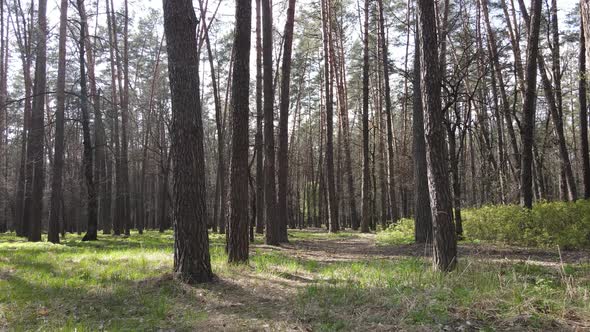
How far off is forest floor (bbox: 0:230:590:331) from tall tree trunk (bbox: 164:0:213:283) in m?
0.36

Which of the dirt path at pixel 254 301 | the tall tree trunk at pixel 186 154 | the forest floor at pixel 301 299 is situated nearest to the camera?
the forest floor at pixel 301 299

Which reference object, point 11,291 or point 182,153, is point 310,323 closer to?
point 182,153

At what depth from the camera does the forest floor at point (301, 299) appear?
12.0 ft

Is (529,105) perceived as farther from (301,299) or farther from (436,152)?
(301,299)

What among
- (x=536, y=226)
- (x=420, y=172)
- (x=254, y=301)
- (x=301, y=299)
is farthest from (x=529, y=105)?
(x=254, y=301)

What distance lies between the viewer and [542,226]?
10.0m

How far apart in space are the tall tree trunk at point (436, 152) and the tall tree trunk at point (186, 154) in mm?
3144

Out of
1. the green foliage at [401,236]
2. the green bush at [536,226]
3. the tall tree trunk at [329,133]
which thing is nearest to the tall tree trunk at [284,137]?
the green foliage at [401,236]

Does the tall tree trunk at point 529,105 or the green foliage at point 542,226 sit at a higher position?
the tall tree trunk at point 529,105

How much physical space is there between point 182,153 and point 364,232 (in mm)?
15330

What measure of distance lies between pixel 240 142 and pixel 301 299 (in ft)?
10.4

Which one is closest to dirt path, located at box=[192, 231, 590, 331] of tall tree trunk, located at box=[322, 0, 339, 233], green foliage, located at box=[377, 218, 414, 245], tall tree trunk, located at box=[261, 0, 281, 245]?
tall tree trunk, located at box=[261, 0, 281, 245]

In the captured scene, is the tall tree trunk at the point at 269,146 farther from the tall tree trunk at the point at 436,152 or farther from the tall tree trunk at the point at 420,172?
the tall tree trunk at the point at 436,152

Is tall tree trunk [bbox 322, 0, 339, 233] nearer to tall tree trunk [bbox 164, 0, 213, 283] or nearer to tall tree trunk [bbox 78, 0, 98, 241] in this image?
tall tree trunk [bbox 78, 0, 98, 241]
